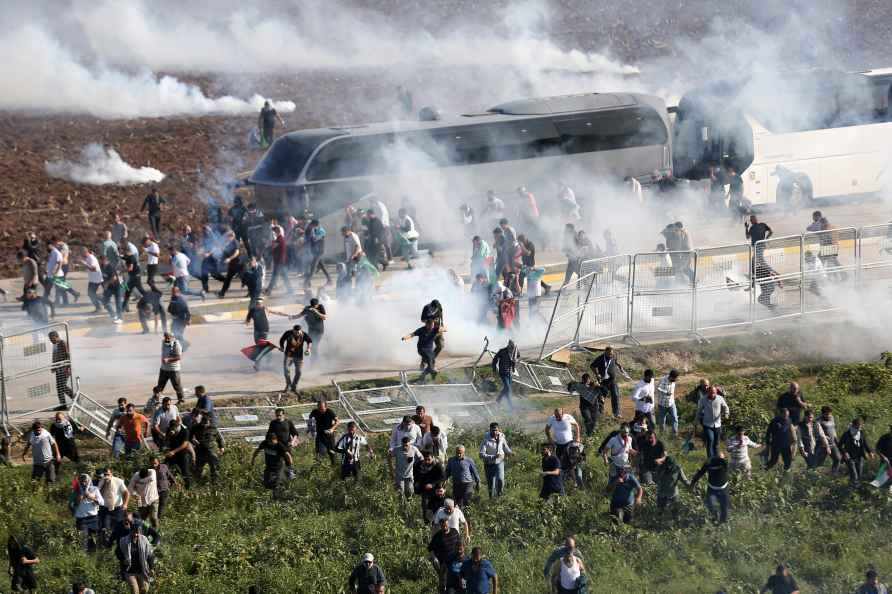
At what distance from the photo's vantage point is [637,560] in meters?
13.7

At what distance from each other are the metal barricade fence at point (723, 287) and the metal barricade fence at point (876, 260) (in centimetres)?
220

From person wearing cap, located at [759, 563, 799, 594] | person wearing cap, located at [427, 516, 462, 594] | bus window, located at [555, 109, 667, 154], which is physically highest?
bus window, located at [555, 109, 667, 154]

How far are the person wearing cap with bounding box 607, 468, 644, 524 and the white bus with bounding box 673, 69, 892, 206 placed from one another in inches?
626

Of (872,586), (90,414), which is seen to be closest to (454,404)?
(90,414)

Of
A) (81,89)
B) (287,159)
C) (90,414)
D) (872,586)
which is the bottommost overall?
(872,586)

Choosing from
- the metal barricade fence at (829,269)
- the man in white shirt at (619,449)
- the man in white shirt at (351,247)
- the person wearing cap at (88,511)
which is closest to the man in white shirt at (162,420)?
the person wearing cap at (88,511)

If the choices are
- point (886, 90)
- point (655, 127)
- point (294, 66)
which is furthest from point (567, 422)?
point (294, 66)

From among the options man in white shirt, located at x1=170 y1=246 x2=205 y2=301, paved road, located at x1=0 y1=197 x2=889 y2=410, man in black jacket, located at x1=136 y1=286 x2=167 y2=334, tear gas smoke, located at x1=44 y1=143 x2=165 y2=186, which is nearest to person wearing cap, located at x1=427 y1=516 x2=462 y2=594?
paved road, located at x1=0 y1=197 x2=889 y2=410

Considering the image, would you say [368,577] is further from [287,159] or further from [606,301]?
[287,159]

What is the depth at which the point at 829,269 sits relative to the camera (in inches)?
830

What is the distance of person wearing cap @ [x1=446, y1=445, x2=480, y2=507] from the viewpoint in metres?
14.0

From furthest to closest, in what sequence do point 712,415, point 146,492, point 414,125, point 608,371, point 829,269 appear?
point 414,125
point 829,269
point 608,371
point 712,415
point 146,492

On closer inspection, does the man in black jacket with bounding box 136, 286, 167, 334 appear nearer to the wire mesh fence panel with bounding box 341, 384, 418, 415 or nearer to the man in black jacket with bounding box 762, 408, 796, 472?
the wire mesh fence panel with bounding box 341, 384, 418, 415

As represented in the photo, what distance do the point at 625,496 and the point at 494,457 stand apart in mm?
1492
